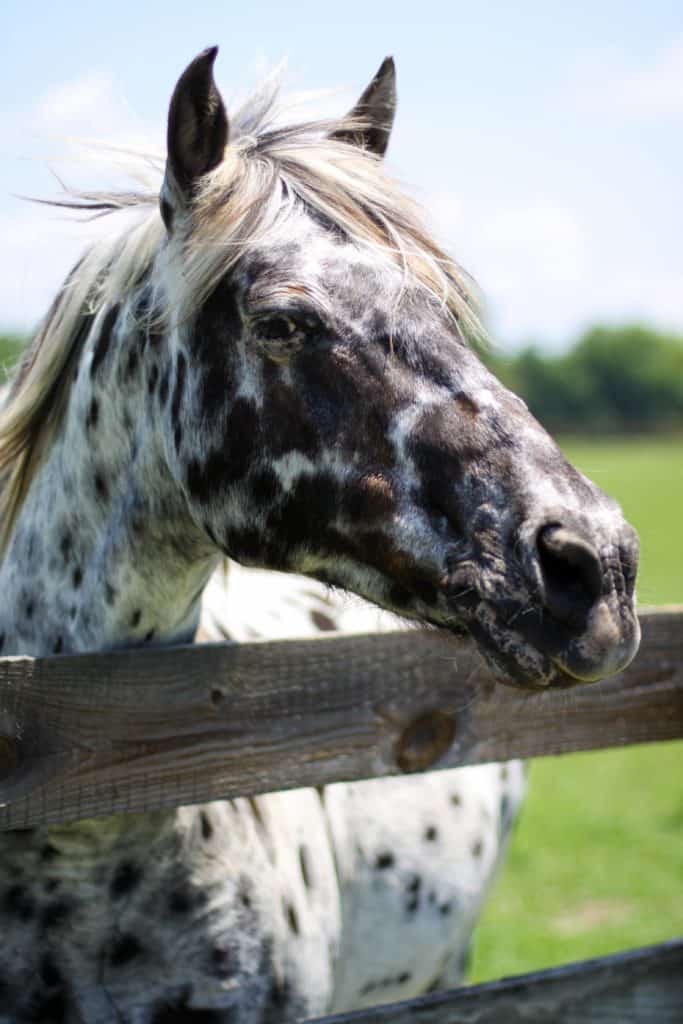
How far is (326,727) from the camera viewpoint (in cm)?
214

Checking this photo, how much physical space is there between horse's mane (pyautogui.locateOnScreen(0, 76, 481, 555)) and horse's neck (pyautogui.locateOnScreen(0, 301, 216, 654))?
0.10m

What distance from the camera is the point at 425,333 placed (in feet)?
6.33

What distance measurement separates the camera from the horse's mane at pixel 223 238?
204 centimetres

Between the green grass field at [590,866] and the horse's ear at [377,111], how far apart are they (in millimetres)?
1548

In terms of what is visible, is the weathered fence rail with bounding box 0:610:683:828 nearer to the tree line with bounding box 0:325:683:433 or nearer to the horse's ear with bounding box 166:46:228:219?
the horse's ear with bounding box 166:46:228:219

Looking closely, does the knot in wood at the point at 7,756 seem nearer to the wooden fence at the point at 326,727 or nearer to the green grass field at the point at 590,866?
the wooden fence at the point at 326,727

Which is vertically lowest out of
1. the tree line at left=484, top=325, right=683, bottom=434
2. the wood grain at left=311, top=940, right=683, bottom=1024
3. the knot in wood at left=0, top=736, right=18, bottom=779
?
the tree line at left=484, top=325, right=683, bottom=434

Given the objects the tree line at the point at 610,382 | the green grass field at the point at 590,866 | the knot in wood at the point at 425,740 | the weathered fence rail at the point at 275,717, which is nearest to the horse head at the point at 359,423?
the weathered fence rail at the point at 275,717

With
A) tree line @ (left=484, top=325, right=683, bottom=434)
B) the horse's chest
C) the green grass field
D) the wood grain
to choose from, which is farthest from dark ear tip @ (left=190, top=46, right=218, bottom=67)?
tree line @ (left=484, top=325, right=683, bottom=434)

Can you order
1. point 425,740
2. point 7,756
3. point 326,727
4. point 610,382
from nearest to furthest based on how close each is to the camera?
point 7,756 < point 326,727 < point 425,740 < point 610,382

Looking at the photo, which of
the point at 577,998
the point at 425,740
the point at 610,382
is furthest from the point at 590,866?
the point at 610,382

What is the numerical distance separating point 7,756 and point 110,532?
0.55 meters

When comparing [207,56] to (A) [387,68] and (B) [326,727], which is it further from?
(B) [326,727]

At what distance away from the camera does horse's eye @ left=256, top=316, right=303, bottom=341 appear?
6.40 ft
